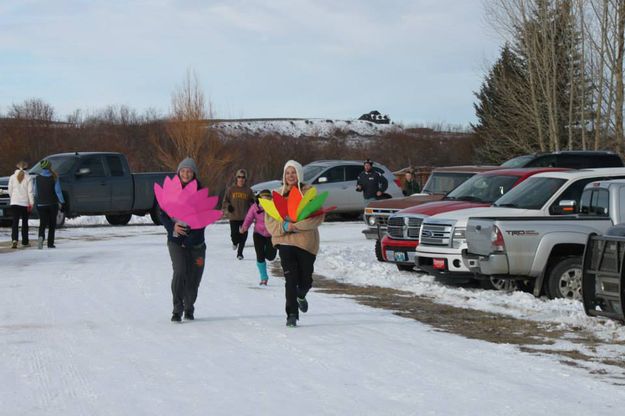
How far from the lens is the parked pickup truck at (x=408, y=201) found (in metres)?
19.9

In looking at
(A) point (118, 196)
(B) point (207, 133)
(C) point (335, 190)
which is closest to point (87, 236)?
(A) point (118, 196)

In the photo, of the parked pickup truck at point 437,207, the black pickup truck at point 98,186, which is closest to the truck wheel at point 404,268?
the parked pickup truck at point 437,207

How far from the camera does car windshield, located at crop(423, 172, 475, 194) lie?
21406mm

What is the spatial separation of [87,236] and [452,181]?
10431 millimetres

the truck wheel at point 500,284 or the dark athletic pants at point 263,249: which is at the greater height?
the dark athletic pants at point 263,249

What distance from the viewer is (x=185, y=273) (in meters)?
11.8

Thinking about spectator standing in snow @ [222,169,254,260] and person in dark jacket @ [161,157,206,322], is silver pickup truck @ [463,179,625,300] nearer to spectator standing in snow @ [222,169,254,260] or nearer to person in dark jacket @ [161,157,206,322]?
person in dark jacket @ [161,157,206,322]

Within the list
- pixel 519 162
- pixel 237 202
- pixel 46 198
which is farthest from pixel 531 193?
pixel 46 198

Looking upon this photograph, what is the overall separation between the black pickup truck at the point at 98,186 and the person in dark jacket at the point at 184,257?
18.5 m

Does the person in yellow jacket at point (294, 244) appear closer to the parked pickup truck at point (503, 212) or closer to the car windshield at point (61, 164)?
the parked pickup truck at point (503, 212)

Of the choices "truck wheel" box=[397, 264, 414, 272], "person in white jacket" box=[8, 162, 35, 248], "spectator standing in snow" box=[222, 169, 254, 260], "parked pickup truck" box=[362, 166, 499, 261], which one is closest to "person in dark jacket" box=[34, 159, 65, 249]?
"person in white jacket" box=[8, 162, 35, 248]

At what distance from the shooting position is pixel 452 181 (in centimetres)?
2148

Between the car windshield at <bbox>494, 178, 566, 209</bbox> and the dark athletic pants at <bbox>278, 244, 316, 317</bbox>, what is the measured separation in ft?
15.7

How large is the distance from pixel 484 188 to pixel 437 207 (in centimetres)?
118
